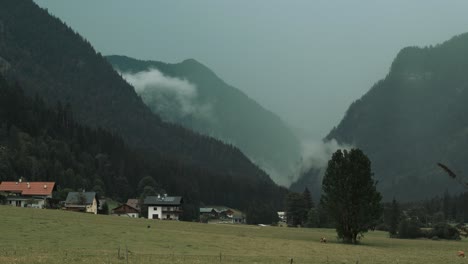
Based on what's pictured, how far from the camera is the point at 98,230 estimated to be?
7231cm

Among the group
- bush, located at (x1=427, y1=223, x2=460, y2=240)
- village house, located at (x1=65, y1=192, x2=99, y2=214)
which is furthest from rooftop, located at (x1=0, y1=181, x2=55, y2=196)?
bush, located at (x1=427, y1=223, x2=460, y2=240)

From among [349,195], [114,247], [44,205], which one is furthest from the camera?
[44,205]

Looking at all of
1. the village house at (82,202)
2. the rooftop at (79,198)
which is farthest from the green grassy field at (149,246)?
the rooftop at (79,198)

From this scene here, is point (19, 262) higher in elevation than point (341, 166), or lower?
lower

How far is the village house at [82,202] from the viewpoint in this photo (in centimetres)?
16673

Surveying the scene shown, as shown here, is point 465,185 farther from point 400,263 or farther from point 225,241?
point 225,241

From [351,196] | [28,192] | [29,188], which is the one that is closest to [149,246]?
[351,196]

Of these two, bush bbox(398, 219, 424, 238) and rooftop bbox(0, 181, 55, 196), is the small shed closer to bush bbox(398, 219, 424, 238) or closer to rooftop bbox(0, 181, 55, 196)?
rooftop bbox(0, 181, 55, 196)

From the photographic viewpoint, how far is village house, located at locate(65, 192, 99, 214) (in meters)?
167

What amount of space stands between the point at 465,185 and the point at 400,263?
125 feet

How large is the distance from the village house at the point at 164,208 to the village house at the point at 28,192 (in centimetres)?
3389

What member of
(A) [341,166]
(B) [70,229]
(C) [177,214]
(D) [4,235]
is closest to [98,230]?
(B) [70,229]

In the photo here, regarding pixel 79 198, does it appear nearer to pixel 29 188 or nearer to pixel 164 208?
pixel 29 188

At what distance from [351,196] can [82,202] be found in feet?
315
